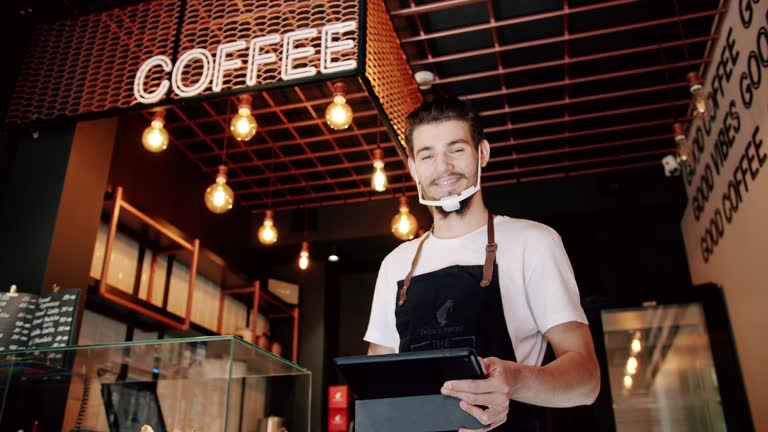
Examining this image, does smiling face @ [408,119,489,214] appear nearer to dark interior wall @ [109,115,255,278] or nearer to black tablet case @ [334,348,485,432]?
black tablet case @ [334,348,485,432]

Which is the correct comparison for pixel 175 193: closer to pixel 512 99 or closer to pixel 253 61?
pixel 253 61

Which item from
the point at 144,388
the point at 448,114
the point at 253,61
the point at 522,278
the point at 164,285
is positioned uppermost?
the point at 253,61

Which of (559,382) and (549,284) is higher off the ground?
(549,284)

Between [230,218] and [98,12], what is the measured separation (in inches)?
120

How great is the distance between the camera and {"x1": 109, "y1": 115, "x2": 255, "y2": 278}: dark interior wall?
532 cm

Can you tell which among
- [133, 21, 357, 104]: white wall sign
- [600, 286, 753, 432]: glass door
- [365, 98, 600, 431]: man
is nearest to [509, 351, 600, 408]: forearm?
[365, 98, 600, 431]: man

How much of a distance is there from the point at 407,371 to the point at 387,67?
3102mm

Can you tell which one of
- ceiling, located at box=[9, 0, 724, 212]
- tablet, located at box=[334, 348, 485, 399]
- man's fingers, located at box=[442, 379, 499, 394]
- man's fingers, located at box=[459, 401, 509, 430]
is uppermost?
ceiling, located at box=[9, 0, 724, 212]

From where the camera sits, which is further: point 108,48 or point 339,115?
point 108,48

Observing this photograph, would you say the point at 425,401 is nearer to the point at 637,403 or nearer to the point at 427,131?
the point at 427,131

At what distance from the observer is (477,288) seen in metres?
1.42

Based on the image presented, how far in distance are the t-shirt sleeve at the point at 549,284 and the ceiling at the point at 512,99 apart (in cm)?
246

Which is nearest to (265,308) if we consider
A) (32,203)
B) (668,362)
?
(32,203)

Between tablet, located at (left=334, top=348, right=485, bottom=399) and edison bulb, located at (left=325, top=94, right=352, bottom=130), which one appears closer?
tablet, located at (left=334, top=348, right=485, bottom=399)
